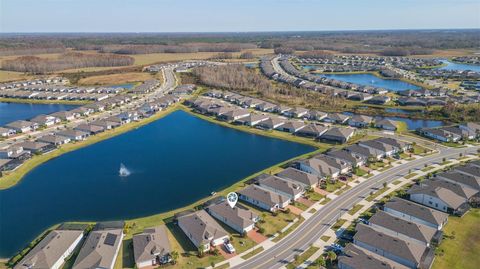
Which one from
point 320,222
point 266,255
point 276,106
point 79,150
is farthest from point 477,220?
point 79,150

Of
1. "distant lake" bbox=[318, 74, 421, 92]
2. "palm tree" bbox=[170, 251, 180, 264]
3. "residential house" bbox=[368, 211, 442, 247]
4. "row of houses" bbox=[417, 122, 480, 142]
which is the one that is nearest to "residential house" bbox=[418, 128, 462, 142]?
"row of houses" bbox=[417, 122, 480, 142]

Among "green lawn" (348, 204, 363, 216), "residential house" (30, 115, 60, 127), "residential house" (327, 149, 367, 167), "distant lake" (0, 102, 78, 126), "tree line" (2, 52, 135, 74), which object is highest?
"tree line" (2, 52, 135, 74)

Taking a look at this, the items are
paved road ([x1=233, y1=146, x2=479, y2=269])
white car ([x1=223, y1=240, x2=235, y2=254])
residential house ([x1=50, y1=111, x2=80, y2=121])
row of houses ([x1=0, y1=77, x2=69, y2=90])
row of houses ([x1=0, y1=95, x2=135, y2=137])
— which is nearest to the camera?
paved road ([x1=233, y1=146, x2=479, y2=269])

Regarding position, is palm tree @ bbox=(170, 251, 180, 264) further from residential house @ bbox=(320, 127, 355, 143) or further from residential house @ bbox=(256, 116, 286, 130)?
residential house @ bbox=(256, 116, 286, 130)

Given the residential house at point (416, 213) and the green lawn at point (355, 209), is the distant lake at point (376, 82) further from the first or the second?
the green lawn at point (355, 209)

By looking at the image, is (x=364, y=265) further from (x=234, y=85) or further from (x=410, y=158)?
(x=234, y=85)

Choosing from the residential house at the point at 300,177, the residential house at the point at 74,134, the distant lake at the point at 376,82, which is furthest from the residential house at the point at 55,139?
the distant lake at the point at 376,82

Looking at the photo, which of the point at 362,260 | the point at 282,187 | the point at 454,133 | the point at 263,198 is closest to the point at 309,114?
the point at 454,133

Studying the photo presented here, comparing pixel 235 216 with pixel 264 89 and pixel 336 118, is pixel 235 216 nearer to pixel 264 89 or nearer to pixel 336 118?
pixel 336 118
